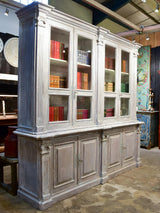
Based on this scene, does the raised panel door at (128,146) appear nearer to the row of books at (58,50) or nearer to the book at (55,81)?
the book at (55,81)

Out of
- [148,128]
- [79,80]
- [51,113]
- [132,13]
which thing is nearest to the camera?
[51,113]

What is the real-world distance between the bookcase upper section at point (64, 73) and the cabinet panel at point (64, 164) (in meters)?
0.25

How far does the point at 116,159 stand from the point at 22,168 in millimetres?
1717

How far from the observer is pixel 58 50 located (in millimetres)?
2914

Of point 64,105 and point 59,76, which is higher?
point 59,76

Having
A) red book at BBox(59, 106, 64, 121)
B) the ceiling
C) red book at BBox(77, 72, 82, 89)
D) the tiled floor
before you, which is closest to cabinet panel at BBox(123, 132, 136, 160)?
the tiled floor

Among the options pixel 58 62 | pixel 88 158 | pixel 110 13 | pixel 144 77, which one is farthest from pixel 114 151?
pixel 110 13

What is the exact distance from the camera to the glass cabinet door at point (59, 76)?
2.80 metres

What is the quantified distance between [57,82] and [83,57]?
67 centimetres

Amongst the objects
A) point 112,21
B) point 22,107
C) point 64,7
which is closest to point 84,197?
point 22,107

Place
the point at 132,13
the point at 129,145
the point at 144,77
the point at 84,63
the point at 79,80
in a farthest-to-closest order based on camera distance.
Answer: the point at 144,77
the point at 132,13
the point at 129,145
the point at 84,63
the point at 79,80

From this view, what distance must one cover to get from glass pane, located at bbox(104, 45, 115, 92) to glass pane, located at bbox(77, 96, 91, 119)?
0.52 m

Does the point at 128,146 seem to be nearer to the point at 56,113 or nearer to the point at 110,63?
the point at 110,63

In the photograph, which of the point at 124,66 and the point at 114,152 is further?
the point at 124,66
